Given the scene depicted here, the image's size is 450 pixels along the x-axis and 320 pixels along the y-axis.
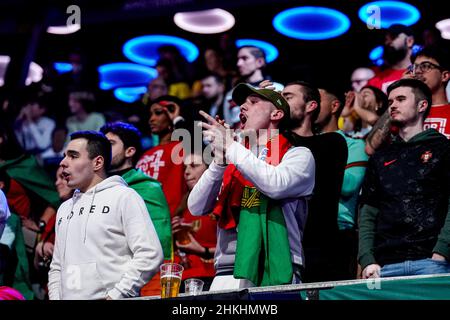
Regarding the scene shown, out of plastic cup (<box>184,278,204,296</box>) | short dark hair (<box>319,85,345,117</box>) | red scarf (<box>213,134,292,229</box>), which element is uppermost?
short dark hair (<box>319,85,345,117</box>)

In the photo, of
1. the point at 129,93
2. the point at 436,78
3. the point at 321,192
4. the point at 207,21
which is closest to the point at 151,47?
the point at 129,93

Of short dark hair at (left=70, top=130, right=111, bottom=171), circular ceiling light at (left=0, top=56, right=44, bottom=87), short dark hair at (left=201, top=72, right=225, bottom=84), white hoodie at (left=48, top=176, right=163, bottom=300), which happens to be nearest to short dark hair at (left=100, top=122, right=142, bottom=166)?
short dark hair at (left=70, top=130, right=111, bottom=171)

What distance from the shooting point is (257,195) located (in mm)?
4953

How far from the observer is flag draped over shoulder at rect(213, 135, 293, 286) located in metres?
4.68

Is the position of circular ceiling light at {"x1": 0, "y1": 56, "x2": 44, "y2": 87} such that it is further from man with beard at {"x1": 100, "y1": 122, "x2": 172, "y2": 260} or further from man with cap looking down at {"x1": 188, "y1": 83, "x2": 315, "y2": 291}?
man with cap looking down at {"x1": 188, "y1": 83, "x2": 315, "y2": 291}

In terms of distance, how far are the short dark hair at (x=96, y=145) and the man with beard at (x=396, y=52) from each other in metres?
2.86

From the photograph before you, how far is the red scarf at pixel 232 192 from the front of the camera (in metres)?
5.00

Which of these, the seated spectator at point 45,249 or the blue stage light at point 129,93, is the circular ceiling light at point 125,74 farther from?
the seated spectator at point 45,249

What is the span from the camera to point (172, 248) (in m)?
6.14

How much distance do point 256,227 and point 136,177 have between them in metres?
1.66

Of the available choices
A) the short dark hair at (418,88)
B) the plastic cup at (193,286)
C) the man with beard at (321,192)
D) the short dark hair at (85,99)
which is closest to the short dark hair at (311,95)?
the man with beard at (321,192)

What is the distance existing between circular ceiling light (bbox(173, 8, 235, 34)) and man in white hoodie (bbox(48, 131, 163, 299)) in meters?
5.59

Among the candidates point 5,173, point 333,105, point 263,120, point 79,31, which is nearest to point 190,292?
point 263,120

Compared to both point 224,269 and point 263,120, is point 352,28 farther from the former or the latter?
point 224,269
